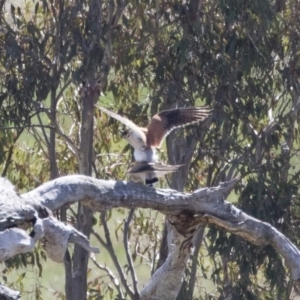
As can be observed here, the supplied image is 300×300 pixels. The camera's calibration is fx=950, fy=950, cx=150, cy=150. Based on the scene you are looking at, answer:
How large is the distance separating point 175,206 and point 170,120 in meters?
1.97

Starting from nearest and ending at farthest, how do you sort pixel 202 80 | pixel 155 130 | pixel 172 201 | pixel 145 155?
pixel 172 201, pixel 145 155, pixel 155 130, pixel 202 80

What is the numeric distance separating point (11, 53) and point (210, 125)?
162cm

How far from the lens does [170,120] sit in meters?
5.86

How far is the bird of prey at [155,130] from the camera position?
559 centimetres

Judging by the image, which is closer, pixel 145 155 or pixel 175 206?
pixel 175 206

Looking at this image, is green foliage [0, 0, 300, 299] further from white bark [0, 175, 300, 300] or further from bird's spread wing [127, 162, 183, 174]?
white bark [0, 175, 300, 300]

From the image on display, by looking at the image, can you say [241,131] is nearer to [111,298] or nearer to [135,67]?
[135,67]

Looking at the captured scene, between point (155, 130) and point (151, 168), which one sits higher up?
point (155, 130)

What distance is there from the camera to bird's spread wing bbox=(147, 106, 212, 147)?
19.0 feet

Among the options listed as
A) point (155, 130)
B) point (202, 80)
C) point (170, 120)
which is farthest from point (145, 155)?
point (202, 80)

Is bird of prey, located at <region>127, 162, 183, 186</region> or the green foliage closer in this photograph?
bird of prey, located at <region>127, 162, 183, 186</region>

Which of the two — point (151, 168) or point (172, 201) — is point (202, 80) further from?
point (172, 201)

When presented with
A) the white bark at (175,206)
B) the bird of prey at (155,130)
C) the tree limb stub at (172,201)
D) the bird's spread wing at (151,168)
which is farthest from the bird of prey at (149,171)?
the tree limb stub at (172,201)

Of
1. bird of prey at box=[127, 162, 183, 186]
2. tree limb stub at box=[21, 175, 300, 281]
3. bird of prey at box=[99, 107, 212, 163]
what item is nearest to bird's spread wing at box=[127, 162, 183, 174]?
bird of prey at box=[127, 162, 183, 186]
